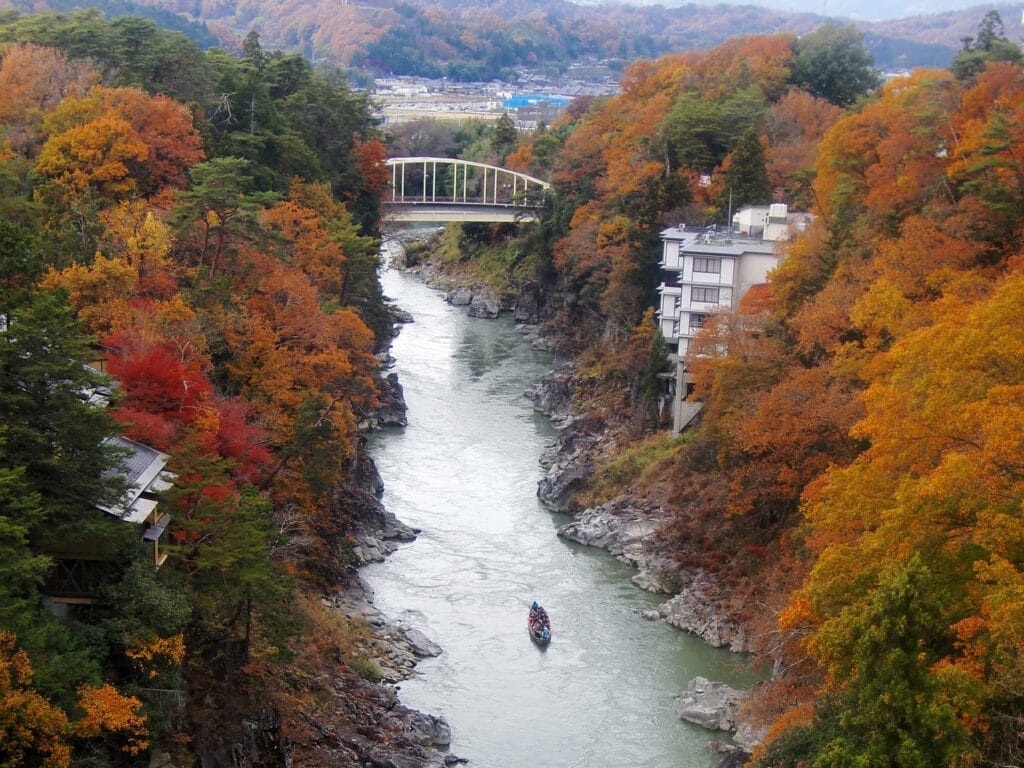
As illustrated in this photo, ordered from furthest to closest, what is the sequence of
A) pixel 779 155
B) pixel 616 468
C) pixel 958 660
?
pixel 779 155 → pixel 616 468 → pixel 958 660

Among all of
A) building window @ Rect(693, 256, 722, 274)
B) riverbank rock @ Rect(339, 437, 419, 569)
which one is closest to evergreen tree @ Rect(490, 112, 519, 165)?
building window @ Rect(693, 256, 722, 274)

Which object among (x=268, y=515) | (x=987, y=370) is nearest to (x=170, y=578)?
(x=268, y=515)

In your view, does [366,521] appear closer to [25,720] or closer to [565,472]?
[565,472]

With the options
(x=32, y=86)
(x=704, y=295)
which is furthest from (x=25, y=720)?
(x=32, y=86)

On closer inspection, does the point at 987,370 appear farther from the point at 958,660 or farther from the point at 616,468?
the point at 616,468

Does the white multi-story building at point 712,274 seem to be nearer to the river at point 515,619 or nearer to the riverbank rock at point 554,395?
the river at point 515,619

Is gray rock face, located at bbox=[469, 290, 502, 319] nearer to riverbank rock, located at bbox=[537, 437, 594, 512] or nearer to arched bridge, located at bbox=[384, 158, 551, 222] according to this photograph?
arched bridge, located at bbox=[384, 158, 551, 222]
